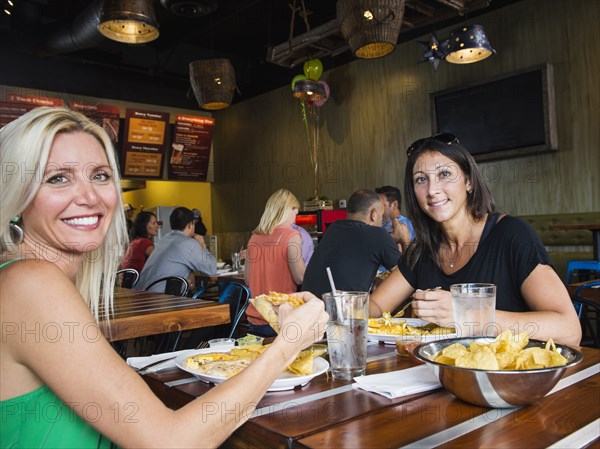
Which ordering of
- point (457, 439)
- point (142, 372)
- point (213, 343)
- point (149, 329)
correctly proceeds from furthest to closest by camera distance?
1. point (149, 329)
2. point (213, 343)
3. point (142, 372)
4. point (457, 439)

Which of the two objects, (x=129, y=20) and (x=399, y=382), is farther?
(x=129, y=20)

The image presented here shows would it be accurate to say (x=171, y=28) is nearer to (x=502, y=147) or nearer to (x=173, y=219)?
(x=173, y=219)

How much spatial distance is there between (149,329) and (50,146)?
1273 mm

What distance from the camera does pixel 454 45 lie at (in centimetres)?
532

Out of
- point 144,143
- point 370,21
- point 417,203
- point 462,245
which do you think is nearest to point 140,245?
point 144,143

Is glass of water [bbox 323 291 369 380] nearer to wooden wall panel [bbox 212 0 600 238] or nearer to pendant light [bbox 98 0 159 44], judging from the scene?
pendant light [bbox 98 0 159 44]

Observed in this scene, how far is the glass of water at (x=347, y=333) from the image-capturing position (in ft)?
3.84

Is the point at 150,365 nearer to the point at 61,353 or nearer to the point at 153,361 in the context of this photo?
the point at 153,361

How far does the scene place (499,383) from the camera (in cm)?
88

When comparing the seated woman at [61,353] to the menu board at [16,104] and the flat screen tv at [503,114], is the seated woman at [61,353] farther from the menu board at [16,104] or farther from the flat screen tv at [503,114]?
the menu board at [16,104]

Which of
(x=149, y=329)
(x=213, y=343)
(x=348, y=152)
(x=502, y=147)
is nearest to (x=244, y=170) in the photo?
(x=348, y=152)

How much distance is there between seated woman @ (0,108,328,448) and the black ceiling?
4.91 metres

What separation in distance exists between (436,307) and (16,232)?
1040 millimetres

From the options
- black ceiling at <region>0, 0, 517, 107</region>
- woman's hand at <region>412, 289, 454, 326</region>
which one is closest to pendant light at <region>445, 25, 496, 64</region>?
black ceiling at <region>0, 0, 517, 107</region>
